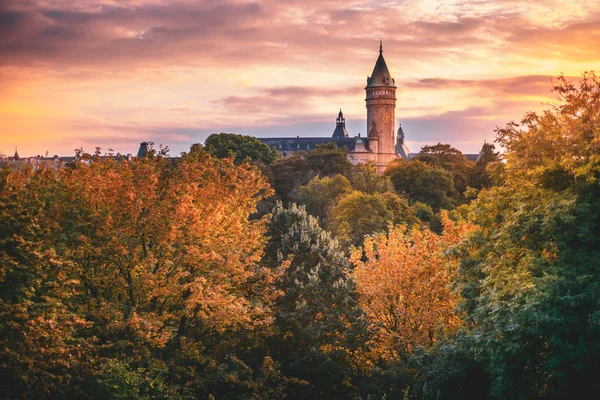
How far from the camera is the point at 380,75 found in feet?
534

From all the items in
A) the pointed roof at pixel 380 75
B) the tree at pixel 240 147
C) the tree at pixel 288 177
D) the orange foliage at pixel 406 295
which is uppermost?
the pointed roof at pixel 380 75

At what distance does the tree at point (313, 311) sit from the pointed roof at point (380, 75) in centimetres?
14131

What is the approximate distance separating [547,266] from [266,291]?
865cm

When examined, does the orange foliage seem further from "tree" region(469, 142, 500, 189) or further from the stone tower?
the stone tower

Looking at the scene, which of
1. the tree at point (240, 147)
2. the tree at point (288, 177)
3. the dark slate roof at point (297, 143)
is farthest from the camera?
the dark slate roof at point (297, 143)

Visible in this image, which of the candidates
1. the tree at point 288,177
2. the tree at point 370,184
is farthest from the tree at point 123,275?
the tree at point 288,177

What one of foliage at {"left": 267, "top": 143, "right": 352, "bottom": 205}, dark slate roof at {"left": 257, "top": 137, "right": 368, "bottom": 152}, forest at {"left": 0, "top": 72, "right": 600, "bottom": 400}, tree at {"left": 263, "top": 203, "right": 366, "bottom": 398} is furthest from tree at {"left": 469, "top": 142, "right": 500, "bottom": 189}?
dark slate roof at {"left": 257, "top": 137, "right": 368, "bottom": 152}

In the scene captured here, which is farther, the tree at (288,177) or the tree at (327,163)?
the tree at (327,163)

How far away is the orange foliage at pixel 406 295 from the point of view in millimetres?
27547

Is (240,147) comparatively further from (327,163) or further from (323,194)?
(323,194)

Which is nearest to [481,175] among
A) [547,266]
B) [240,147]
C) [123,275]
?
[240,147]

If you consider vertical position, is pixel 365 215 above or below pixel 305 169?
below

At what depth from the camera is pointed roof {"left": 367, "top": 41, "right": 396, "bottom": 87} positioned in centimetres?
16250

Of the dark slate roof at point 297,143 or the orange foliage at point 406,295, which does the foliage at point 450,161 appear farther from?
the dark slate roof at point 297,143
